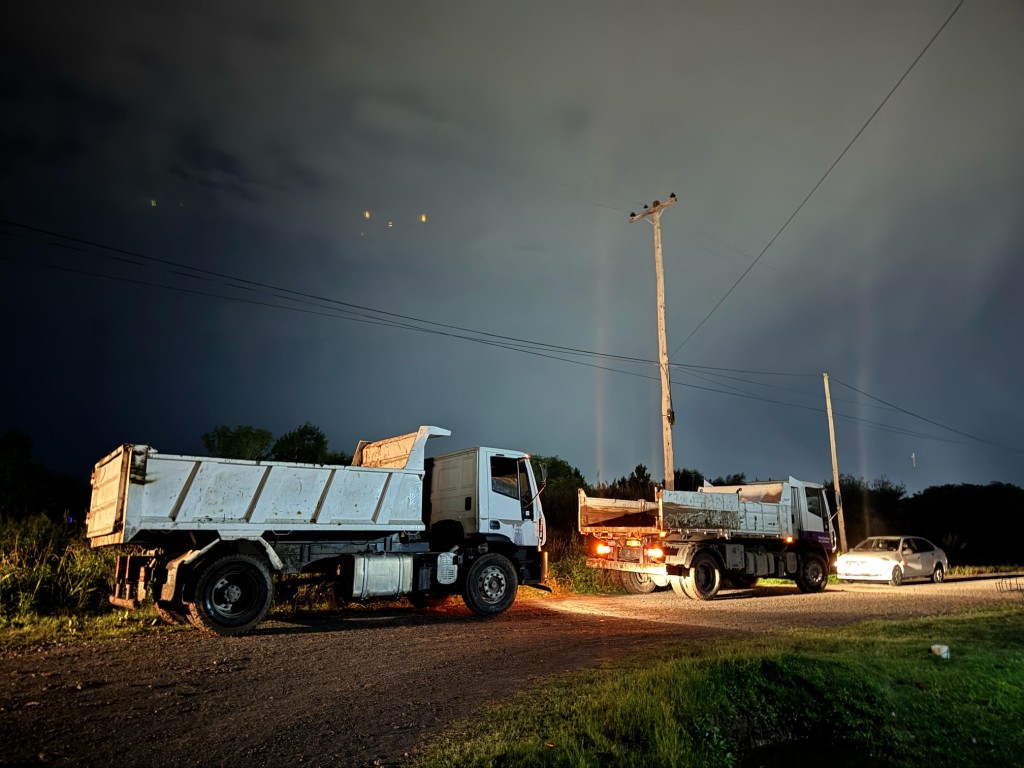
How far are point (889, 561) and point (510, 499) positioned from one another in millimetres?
14612

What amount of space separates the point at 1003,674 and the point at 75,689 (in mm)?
9813

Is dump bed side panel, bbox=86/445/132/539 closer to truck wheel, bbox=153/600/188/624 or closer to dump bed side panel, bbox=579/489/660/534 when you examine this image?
truck wheel, bbox=153/600/188/624

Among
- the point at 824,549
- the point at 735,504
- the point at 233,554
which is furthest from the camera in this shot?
the point at 824,549

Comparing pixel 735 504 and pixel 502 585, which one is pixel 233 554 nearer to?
pixel 502 585

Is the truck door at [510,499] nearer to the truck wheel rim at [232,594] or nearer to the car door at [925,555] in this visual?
the truck wheel rim at [232,594]

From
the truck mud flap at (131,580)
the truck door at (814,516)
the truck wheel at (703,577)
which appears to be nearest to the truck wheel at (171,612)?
the truck mud flap at (131,580)

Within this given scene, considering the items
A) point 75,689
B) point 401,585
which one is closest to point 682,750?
point 75,689

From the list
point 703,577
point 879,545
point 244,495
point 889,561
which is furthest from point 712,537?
point 244,495

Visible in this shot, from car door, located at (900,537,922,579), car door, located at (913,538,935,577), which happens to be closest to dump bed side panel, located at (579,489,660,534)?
car door, located at (900,537,922,579)

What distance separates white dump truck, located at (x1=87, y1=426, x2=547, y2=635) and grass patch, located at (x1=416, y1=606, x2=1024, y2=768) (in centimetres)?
493

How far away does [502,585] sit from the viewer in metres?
13.2

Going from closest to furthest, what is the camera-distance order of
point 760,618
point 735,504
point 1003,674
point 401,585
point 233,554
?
point 1003,674, point 233,554, point 401,585, point 760,618, point 735,504

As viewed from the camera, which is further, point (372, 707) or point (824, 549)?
point (824, 549)

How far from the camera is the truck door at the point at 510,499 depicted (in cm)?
1323
